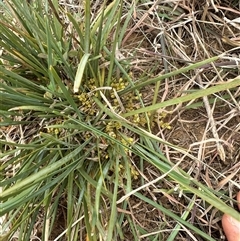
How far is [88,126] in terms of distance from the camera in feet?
2.73

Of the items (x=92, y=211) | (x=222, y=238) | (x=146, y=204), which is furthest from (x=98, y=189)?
(x=222, y=238)

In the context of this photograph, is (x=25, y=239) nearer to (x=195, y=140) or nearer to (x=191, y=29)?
(x=195, y=140)

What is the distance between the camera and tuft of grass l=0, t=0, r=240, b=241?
0.86 m

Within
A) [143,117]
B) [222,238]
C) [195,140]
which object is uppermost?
[143,117]

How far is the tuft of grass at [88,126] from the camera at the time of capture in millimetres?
863

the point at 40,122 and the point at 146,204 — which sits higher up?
the point at 40,122

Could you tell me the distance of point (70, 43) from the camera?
898 millimetres

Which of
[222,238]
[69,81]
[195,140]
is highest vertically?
[69,81]

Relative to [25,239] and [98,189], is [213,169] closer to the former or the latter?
[98,189]

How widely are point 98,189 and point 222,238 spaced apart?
0.91 ft

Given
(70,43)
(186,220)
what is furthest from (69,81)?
(186,220)

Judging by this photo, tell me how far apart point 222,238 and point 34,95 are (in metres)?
0.45

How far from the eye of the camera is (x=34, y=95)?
0.88 m

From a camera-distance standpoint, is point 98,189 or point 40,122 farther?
point 40,122
